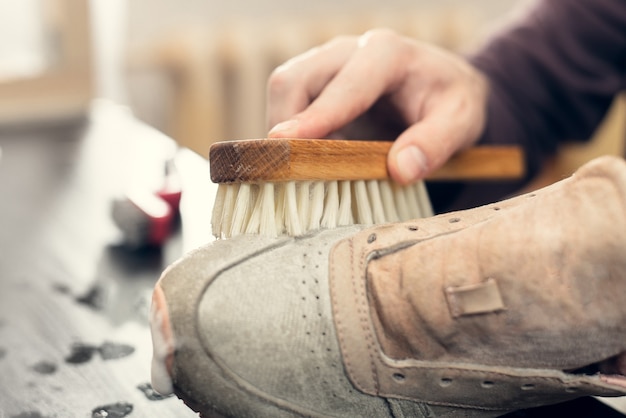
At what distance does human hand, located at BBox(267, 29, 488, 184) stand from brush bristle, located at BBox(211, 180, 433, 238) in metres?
0.04

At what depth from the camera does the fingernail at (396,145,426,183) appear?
0.53m

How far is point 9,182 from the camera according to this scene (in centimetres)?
105

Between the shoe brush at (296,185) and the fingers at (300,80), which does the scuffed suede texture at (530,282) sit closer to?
the shoe brush at (296,185)

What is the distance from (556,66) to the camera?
1.06m

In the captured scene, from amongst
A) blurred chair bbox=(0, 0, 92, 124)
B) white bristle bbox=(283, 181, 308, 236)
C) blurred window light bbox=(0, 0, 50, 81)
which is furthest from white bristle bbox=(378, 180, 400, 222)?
blurred window light bbox=(0, 0, 50, 81)

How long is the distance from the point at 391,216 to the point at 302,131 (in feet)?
0.31

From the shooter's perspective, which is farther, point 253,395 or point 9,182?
point 9,182

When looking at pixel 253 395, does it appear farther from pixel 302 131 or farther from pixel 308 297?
pixel 302 131

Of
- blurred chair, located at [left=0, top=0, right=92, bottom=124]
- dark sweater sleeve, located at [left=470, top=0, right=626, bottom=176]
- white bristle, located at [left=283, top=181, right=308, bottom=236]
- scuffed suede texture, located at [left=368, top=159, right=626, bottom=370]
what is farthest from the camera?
blurred chair, located at [left=0, top=0, right=92, bottom=124]

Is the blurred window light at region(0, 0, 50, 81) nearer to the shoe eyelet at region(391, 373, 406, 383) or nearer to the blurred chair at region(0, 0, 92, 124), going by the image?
the blurred chair at region(0, 0, 92, 124)

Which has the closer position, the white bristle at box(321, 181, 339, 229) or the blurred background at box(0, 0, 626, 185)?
the white bristle at box(321, 181, 339, 229)

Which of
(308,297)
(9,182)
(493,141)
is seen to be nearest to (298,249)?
(308,297)

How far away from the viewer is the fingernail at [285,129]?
20.5 inches

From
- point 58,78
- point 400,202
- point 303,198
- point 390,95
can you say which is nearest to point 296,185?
point 303,198
